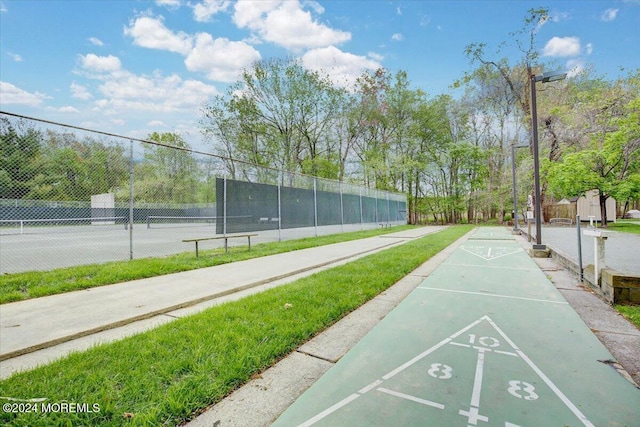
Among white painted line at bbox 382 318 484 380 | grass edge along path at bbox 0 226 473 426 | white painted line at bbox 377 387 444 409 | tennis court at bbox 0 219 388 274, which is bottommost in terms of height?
white painted line at bbox 382 318 484 380

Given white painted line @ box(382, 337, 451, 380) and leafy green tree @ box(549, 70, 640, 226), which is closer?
white painted line @ box(382, 337, 451, 380)

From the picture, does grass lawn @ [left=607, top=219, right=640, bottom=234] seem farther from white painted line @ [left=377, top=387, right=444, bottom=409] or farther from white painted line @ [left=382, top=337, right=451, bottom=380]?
white painted line @ [left=377, top=387, right=444, bottom=409]

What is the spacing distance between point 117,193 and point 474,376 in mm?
7781

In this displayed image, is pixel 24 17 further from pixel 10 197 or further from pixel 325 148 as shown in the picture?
pixel 325 148

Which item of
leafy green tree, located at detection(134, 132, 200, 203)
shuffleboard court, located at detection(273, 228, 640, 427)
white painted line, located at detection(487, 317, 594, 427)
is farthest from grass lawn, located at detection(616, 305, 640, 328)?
leafy green tree, located at detection(134, 132, 200, 203)

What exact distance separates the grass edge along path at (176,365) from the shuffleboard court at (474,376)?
55 centimetres

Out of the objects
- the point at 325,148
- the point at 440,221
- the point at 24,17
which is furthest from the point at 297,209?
the point at 440,221

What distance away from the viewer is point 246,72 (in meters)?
24.5

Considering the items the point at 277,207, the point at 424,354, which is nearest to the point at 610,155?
the point at 277,207

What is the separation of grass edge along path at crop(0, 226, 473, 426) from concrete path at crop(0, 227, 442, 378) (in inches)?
19.8

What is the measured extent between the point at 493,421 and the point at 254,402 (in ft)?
4.78

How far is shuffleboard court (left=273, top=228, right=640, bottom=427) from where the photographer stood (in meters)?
1.76

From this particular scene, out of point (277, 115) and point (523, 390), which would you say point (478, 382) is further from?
point (277, 115)

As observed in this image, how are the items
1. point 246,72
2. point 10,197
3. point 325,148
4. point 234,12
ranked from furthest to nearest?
point 325,148
point 246,72
point 234,12
point 10,197
